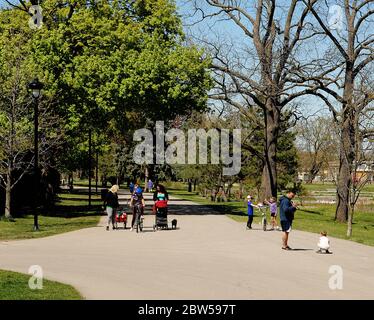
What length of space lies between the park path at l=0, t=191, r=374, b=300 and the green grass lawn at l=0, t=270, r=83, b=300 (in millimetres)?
295

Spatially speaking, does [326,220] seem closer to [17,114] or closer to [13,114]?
[17,114]

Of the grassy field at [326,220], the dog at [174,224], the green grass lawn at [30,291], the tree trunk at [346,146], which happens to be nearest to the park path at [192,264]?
the green grass lawn at [30,291]

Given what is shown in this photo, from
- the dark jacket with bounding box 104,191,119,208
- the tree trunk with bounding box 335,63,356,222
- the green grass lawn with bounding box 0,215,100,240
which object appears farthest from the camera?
the tree trunk with bounding box 335,63,356,222

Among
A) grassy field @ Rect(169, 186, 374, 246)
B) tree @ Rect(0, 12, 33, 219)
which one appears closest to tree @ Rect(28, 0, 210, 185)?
tree @ Rect(0, 12, 33, 219)

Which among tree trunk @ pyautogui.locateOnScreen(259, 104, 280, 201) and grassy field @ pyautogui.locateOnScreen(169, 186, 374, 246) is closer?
grassy field @ pyautogui.locateOnScreen(169, 186, 374, 246)

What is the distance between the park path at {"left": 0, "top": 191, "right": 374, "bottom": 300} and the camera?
10844mm

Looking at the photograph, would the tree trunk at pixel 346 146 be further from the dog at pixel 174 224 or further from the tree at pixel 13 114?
the tree at pixel 13 114

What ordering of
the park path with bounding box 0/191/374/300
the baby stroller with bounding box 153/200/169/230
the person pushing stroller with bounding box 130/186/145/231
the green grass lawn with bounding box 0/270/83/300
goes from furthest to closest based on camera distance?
the baby stroller with bounding box 153/200/169/230
the person pushing stroller with bounding box 130/186/145/231
the park path with bounding box 0/191/374/300
the green grass lawn with bounding box 0/270/83/300

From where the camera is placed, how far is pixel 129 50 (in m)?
31.2

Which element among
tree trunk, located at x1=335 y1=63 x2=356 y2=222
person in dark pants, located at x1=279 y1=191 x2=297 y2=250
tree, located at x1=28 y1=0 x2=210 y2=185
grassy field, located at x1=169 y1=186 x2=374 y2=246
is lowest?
grassy field, located at x1=169 y1=186 x2=374 y2=246

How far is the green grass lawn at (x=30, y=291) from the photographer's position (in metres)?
9.94

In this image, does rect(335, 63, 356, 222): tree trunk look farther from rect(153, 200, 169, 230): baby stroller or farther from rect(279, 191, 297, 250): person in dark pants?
rect(279, 191, 297, 250): person in dark pants

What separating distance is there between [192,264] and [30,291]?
15.3 ft
